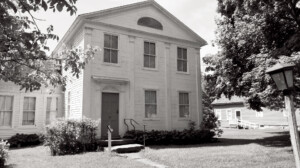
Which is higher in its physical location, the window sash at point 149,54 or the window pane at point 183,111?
the window sash at point 149,54

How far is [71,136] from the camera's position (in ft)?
38.1

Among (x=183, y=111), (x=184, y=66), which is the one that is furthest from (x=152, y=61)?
(x=183, y=111)

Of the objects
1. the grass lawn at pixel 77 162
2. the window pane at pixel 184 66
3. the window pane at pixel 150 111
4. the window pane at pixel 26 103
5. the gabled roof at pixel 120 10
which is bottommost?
the grass lawn at pixel 77 162

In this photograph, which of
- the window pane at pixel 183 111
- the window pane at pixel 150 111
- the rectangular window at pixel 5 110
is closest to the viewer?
the rectangular window at pixel 5 110

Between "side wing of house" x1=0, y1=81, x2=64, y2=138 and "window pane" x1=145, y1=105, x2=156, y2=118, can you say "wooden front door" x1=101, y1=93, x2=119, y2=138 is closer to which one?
"window pane" x1=145, y1=105, x2=156, y2=118

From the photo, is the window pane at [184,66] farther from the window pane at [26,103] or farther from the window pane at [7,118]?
the window pane at [7,118]

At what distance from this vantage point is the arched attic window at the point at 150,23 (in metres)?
16.0

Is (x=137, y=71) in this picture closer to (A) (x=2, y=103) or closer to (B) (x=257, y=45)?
(B) (x=257, y=45)

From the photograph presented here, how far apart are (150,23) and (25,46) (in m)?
12.3

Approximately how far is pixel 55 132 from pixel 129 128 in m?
4.42

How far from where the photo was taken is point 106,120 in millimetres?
14016

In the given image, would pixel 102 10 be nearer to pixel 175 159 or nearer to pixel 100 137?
pixel 100 137

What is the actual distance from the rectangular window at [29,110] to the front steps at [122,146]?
6353mm

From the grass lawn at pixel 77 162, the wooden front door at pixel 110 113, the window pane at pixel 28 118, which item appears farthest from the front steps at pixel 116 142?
the window pane at pixel 28 118
